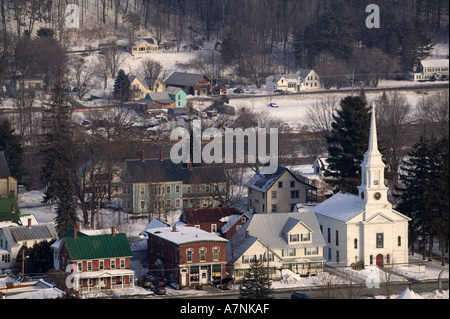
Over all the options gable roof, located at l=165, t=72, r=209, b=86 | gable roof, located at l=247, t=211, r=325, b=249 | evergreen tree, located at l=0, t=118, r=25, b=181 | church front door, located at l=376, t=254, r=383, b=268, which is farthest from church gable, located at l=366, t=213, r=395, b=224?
gable roof, located at l=165, t=72, r=209, b=86

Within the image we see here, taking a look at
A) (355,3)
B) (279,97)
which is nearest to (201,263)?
(279,97)

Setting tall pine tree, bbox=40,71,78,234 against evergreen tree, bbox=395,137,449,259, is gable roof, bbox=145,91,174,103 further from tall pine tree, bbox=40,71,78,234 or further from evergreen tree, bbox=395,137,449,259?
evergreen tree, bbox=395,137,449,259

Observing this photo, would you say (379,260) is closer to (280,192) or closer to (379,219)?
(379,219)

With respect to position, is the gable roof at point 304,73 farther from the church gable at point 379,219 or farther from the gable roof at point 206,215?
the church gable at point 379,219

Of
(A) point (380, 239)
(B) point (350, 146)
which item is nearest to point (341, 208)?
(A) point (380, 239)

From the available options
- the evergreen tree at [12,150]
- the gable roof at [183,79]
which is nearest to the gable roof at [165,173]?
the evergreen tree at [12,150]

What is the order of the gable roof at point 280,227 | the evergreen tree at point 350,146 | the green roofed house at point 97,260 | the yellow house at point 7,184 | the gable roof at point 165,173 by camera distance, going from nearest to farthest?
the green roofed house at point 97,260 < the gable roof at point 280,227 < the evergreen tree at point 350,146 < the yellow house at point 7,184 < the gable roof at point 165,173
